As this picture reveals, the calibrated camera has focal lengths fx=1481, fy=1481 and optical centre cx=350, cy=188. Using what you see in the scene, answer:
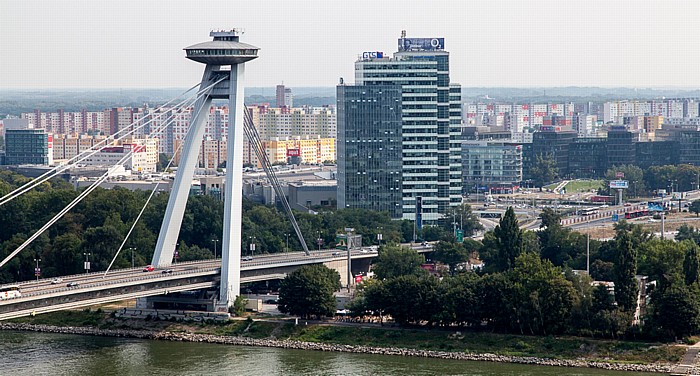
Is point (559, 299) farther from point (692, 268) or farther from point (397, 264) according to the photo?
point (397, 264)

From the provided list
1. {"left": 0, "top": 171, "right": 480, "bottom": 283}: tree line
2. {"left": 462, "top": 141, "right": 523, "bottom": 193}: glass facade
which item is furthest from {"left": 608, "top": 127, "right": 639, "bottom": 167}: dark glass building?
{"left": 0, "top": 171, "right": 480, "bottom": 283}: tree line

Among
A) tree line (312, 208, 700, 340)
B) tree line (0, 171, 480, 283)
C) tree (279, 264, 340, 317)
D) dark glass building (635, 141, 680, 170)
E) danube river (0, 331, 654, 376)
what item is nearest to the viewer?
→ danube river (0, 331, 654, 376)

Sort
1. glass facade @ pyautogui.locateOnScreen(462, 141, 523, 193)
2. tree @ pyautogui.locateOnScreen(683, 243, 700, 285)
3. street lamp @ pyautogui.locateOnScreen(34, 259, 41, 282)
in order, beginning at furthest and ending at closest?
glass facade @ pyautogui.locateOnScreen(462, 141, 523, 193), street lamp @ pyautogui.locateOnScreen(34, 259, 41, 282), tree @ pyautogui.locateOnScreen(683, 243, 700, 285)

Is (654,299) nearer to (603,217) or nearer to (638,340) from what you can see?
(638,340)

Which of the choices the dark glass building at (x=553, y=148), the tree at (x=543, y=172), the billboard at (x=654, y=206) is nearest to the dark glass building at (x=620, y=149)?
the dark glass building at (x=553, y=148)

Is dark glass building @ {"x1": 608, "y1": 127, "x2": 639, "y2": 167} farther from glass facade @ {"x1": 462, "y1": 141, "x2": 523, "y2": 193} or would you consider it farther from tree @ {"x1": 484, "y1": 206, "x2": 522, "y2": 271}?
tree @ {"x1": 484, "y1": 206, "x2": 522, "y2": 271}

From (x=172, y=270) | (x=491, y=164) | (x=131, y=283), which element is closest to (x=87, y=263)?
(x=172, y=270)

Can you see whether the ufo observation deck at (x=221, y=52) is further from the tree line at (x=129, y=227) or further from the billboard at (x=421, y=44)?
the billboard at (x=421, y=44)
